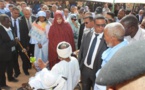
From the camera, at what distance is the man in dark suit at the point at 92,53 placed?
3455 mm

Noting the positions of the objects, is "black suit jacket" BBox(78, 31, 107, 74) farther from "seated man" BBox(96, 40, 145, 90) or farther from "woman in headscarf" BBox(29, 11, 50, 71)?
"seated man" BBox(96, 40, 145, 90)

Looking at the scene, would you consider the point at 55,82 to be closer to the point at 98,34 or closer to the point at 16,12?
the point at 98,34

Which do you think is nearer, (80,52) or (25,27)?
(80,52)

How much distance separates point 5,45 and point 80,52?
182 cm

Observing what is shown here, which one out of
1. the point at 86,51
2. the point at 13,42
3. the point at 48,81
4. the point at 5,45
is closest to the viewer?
the point at 48,81

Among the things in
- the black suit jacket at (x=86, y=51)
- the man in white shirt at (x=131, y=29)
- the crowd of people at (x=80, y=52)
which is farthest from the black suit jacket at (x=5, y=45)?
the man in white shirt at (x=131, y=29)

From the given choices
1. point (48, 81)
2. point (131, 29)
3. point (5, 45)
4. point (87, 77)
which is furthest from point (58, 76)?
point (5, 45)

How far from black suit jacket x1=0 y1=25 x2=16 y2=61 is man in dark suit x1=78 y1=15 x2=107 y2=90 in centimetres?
181

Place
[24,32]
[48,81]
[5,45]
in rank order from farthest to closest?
[24,32] → [5,45] → [48,81]

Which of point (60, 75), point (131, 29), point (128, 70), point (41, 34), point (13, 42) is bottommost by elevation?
point (41, 34)

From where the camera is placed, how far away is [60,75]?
311cm

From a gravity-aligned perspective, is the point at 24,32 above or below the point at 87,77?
above

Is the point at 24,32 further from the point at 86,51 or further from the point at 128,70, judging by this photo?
the point at 128,70

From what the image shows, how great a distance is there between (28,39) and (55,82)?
3.06 metres
